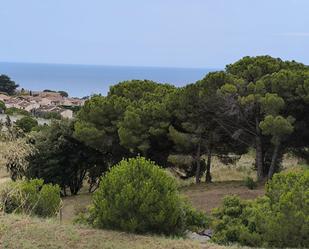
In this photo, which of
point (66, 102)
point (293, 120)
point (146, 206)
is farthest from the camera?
point (66, 102)

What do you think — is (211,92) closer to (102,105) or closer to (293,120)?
(293,120)

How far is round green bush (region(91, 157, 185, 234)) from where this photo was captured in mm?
7066

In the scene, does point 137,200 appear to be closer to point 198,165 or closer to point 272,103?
point 272,103

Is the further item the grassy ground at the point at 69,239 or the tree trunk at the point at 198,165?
the tree trunk at the point at 198,165

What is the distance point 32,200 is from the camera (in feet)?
28.5

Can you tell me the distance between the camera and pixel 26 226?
7164 mm

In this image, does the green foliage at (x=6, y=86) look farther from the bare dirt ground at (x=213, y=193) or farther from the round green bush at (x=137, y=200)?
the round green bush at (x=137, y=200)

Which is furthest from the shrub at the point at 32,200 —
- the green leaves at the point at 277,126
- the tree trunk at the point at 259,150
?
the tree trunk at the point at 259,150

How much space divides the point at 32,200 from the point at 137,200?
2.47m

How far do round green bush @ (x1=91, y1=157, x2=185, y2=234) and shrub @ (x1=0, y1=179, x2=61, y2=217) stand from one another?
1518 millimetres

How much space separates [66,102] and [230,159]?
65661 mm

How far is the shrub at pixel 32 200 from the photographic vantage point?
8516 mm

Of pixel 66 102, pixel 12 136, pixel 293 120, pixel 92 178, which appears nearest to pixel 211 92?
pixel 293 120

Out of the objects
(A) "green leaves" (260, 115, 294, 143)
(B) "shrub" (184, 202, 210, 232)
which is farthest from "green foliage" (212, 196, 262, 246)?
(A) "green leaves" (260, 115, 294, 143)
